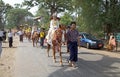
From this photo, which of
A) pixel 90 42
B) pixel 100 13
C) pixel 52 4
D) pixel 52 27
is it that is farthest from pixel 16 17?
pixel 52 27

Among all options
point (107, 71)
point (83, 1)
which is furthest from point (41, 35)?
point (107, 71)

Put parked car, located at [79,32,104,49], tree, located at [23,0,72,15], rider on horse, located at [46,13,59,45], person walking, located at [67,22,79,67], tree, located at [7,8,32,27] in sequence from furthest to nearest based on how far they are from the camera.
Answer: tree, located at [7,8,32,27]
tree, located at [23,0,72,15]
parked car, located at [79,32,104,49]
rider on horse, located at [46,13,59,45]
person walking, located at [67,22,79,67]

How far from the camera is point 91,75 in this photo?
1214cm

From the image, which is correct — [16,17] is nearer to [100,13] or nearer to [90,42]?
[100,13]

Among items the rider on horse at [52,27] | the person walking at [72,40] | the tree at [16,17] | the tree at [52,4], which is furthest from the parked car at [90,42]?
the tree at [16,17]

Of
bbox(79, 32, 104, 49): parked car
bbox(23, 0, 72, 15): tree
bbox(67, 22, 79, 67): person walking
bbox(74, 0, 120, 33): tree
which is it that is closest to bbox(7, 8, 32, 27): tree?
bbox(23, 0, 72, 15): tree

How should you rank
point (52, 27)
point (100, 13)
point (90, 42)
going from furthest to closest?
point (100, 13), point (90, 42), point (52, 27)

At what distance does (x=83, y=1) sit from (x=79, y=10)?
215 cm

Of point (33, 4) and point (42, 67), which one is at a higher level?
point (33, 4)

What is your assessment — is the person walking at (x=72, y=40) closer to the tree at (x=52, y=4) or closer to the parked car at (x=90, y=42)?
the parked car at (x=90, y=42)

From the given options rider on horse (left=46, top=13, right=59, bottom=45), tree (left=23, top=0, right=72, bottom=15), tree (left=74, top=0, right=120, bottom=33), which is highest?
tree (left=23, top=0, right=72, bottom=15)

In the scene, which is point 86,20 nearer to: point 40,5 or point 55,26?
point 55,26

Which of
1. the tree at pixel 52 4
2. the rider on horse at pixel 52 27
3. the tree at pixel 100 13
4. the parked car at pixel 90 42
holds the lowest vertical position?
the parked car at pixel 90 42

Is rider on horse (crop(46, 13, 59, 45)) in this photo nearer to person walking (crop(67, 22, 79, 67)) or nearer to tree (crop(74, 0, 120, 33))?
person walking (crop(67, 22, 79, 67))
